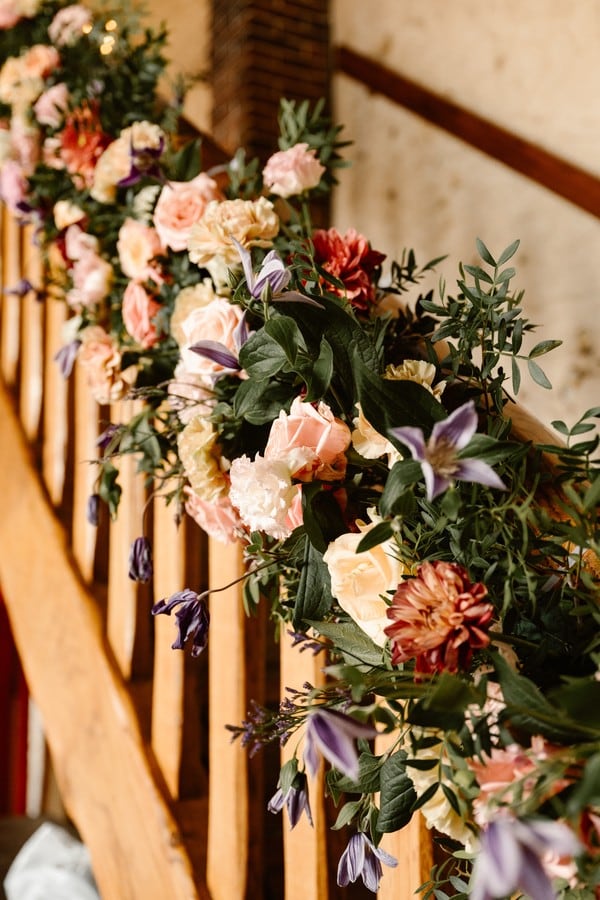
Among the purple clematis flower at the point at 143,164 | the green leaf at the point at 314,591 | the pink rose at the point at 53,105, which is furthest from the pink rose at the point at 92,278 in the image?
→ the green leaf at the point at 314,591

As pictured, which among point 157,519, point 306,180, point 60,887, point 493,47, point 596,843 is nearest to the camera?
point 596,843

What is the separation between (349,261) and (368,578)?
387mm

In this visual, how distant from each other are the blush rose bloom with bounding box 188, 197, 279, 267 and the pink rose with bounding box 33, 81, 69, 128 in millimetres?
735

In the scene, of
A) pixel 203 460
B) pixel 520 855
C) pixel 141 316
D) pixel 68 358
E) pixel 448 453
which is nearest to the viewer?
pixel 520 855

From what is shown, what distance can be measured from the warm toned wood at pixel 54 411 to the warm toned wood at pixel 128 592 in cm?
30

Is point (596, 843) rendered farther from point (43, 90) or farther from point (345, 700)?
point (43, 90)

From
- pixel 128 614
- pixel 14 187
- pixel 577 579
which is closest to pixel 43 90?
pixel 14 187

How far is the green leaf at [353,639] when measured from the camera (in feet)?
2.50

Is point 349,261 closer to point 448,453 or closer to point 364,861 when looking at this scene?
point 448,453

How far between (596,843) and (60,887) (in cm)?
135

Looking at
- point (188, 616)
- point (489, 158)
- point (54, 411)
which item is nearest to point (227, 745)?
point (188, 616)

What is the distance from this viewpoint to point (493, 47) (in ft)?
7.68

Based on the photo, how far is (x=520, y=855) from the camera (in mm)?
431

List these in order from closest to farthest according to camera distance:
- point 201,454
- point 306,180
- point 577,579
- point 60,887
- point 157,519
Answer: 1. point 577,579
2. point 201,454
3. point 306,180
4. point 157,519
5. point 60,887
